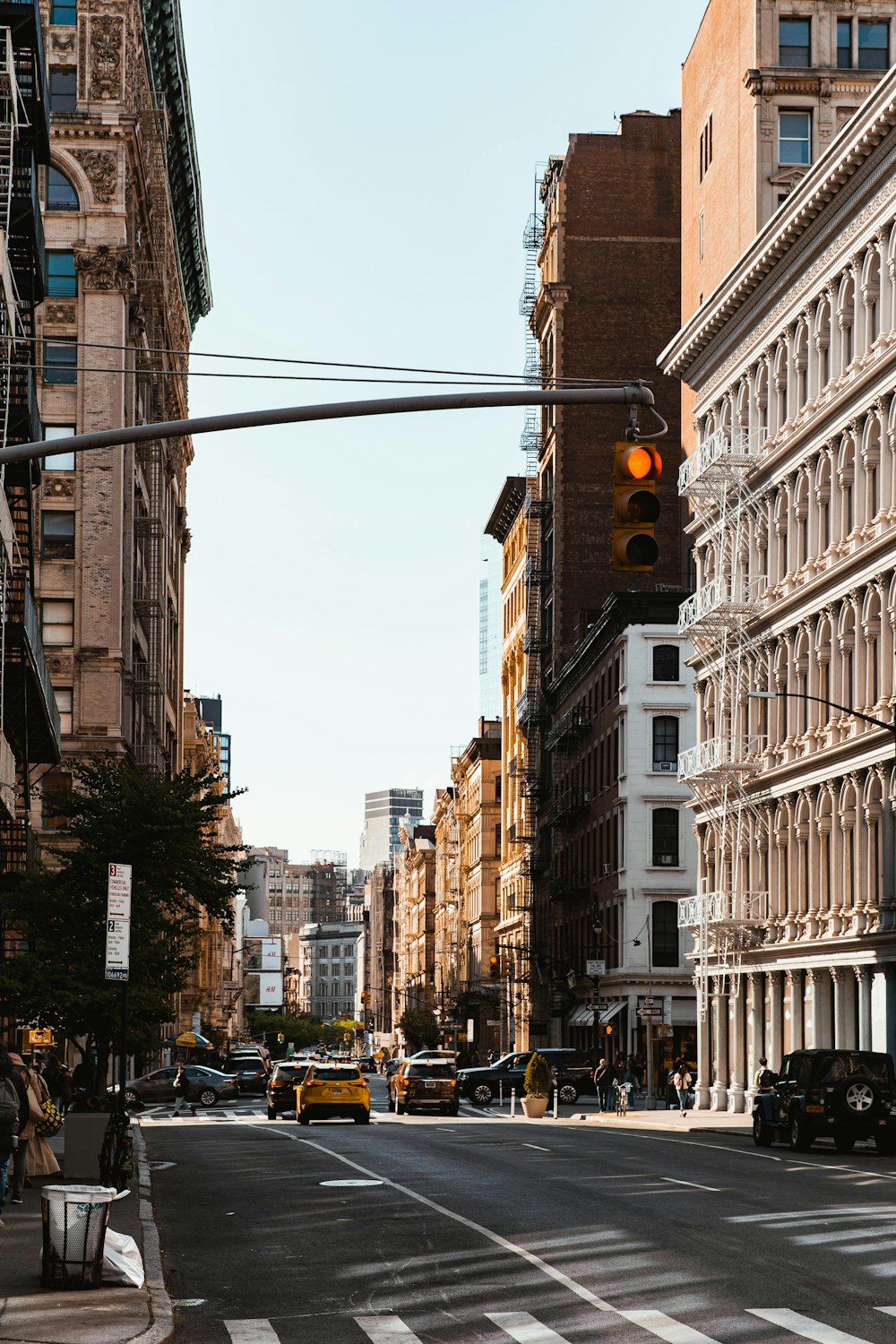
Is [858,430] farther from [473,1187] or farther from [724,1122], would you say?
[473,1187]

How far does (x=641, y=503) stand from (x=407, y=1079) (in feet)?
146

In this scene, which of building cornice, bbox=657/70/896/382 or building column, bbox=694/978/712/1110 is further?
building column, bbox=694/978/712/1110

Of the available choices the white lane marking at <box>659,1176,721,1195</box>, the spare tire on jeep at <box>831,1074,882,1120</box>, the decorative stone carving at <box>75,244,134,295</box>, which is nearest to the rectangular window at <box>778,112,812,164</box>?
the decorative stone carving at <box>75,244,134,295</box>

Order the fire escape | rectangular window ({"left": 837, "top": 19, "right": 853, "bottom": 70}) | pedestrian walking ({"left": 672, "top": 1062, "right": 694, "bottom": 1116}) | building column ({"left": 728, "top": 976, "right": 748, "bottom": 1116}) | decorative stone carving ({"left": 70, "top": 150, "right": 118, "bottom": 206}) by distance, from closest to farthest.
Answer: the fire escape
pedestrian walking ({"left": 672, "top": 1062, "right": 694, "bottom": 1116})
building column ({"left": 728, "top": 976, "right": 748, "bottom": 1116})
rectangular window ({"left": 837, "top": 19, "right": 853, "bottom": 70})
decorative stone carving ({"left": 70, "top": 150, "right": 118, "bottom": 206})

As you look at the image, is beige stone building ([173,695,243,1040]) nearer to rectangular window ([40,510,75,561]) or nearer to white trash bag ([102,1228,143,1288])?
rectangular window ([40,510,75,561])

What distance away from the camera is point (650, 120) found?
101 m

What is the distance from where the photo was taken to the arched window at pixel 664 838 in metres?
80.5

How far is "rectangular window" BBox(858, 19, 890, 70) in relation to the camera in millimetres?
67375

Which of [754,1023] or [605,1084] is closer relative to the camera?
[754,1023]

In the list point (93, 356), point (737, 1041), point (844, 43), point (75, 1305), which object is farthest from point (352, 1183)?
point (844, 43)

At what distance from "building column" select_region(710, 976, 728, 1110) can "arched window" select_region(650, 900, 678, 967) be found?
17.8 m

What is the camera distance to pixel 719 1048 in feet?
200

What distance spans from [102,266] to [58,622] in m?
13.5

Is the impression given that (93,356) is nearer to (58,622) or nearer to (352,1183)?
(58,622)
